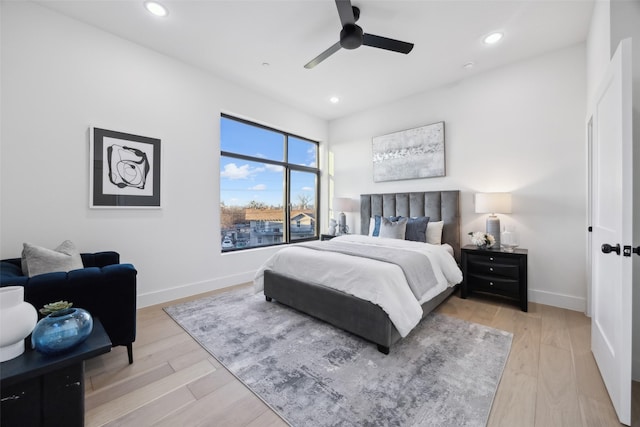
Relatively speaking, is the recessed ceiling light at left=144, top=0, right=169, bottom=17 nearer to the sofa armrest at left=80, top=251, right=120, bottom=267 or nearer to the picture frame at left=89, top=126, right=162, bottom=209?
the picture frame at left=89, top=126, right=162, bottom=209

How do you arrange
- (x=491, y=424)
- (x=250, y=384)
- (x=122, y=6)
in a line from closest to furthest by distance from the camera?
(x=491, y=424), (x=250, y=384), (x=122, y=6)

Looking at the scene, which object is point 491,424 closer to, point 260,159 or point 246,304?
point 246,304

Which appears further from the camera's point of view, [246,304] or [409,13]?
[246,304]

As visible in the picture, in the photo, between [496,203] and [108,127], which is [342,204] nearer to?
[496,203]

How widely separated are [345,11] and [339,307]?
2.51m

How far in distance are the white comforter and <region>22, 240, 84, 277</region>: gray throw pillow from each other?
169 cm

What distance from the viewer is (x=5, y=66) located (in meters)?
2.20

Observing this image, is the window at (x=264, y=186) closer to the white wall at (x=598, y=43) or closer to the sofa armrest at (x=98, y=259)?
the sofa armrest at (x=98, y=259)

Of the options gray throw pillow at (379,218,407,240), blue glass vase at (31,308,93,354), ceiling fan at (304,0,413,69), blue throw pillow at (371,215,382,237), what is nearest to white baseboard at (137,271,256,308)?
blue glass vase at (31,308,93,354)

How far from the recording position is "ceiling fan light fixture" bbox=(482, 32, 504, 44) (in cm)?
271

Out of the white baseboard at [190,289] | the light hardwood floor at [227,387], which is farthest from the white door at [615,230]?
the white baseboard at [190,289]

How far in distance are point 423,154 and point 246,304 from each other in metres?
3.33

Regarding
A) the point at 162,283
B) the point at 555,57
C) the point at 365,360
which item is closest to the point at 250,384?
the point at 365,360

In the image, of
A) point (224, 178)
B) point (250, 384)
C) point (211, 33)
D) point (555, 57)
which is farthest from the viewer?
point (224, 178)
